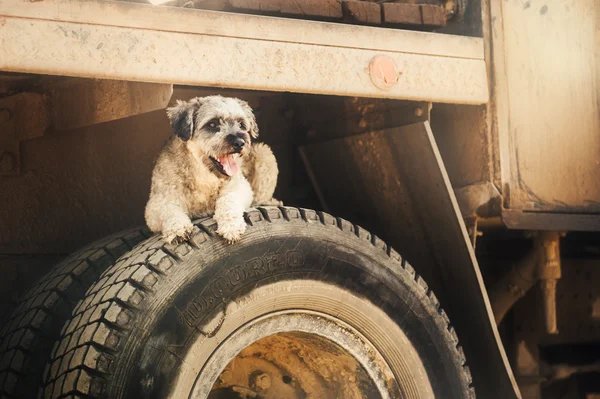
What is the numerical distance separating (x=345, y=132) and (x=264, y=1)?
0.88 metres

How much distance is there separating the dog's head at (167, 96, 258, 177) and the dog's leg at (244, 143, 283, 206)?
0.51ft

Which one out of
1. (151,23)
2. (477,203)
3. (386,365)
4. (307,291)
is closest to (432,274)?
(477,203)

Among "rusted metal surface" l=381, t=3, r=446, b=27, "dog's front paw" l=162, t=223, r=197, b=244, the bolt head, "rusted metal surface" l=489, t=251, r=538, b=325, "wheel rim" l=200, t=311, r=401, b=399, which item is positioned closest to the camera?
"dog's front paw" l=162, t=223, r=197, b=244

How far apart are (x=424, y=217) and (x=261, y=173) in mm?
677

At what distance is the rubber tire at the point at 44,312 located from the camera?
2.64 metres

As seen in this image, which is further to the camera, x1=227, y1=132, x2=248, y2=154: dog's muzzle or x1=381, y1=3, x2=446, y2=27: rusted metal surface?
x1=381, y1=3, x2=446, y2=27: rusted metal surface

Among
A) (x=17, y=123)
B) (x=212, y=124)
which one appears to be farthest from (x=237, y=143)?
(x=17, y=123)

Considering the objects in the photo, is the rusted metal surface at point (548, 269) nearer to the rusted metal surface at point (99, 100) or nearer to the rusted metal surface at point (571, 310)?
the rusted metal surface at point (571, 310)

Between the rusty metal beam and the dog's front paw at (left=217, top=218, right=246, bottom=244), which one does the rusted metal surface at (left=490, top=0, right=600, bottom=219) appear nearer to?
the rusty metal beam

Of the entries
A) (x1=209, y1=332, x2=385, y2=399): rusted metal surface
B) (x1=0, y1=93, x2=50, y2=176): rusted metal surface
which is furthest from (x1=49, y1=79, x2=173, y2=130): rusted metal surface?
(x1=209, y1=332, x2=385, y2=399): rusted metal surface

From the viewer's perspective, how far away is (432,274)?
11.3 feet

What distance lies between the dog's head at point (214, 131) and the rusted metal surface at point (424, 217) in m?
0.61

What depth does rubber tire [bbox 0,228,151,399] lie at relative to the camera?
2.64 m

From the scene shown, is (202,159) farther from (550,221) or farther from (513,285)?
(513,285)
